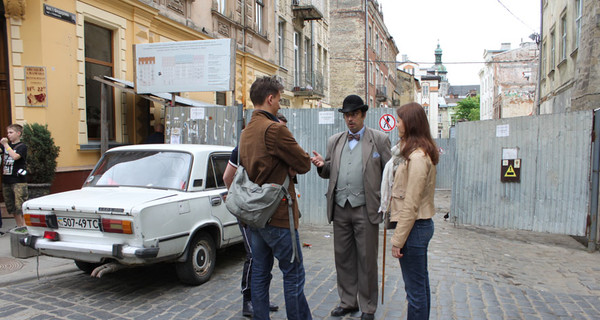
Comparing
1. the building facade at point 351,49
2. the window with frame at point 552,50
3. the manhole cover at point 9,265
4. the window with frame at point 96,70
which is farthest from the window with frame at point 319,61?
the manhole cover at point 9,265

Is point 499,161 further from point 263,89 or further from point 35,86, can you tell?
point 35,86

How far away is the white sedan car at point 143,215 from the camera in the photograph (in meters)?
4.12

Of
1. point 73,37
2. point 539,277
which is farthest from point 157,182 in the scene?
point 73,37

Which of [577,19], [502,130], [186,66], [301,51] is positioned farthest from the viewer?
[301,51]

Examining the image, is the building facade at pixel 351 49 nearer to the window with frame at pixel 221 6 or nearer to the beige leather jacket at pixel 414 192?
the window with frame at pixel 221 6

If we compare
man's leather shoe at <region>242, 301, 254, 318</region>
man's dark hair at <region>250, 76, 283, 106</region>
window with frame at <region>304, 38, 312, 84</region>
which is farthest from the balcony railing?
man's leather shoe at <region>242, 301, 254, 318</region>

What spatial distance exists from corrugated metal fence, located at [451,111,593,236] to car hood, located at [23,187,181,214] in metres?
5.73

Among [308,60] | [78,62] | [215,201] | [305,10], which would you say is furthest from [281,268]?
[308,60]

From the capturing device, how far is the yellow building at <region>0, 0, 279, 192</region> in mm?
8234

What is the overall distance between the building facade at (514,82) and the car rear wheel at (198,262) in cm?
4345

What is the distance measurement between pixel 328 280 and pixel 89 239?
2.64 metres

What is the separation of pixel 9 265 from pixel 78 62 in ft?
16.8

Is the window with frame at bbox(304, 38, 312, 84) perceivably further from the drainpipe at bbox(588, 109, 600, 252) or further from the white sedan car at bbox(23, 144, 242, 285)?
the white sedan car at bbox(23, 144, 242, 285)

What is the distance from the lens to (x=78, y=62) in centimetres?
924
